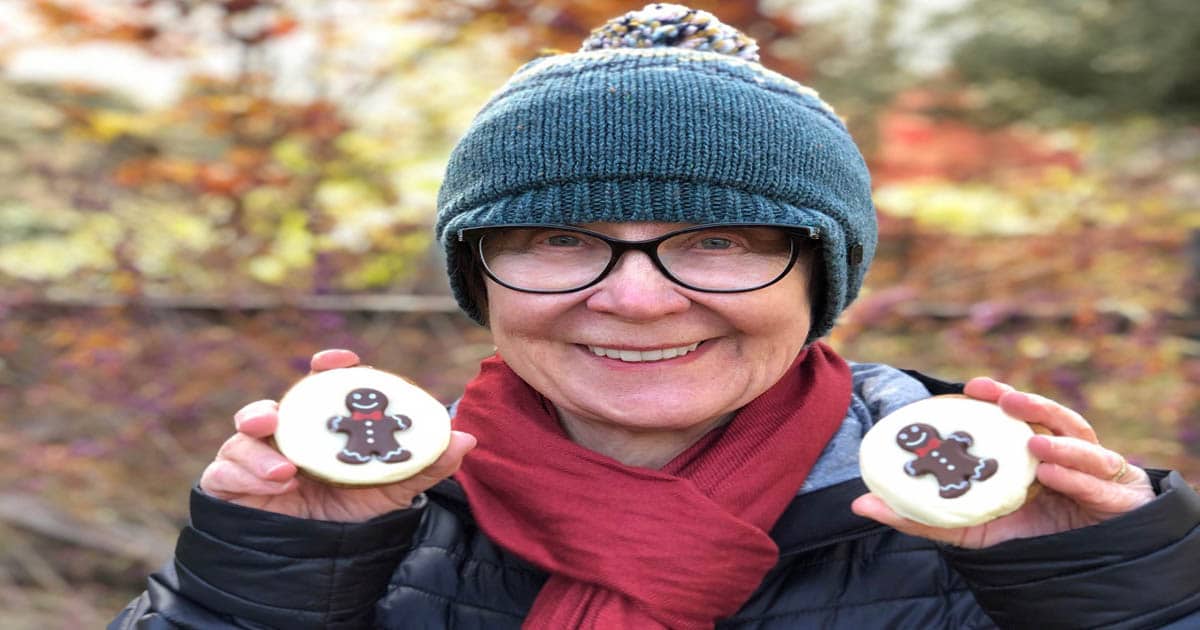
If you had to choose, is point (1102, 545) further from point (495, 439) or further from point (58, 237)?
point (58, 237)

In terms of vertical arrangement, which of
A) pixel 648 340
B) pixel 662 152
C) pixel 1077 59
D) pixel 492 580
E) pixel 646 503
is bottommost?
pixel 1077 59

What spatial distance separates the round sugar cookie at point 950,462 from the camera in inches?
53.2

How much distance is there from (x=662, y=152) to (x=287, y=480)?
0.73 metres

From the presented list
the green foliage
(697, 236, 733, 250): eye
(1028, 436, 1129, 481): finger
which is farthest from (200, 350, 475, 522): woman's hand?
the green foliage

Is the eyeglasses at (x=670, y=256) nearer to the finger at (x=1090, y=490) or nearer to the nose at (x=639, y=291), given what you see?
the nose at (x=639, y=291)

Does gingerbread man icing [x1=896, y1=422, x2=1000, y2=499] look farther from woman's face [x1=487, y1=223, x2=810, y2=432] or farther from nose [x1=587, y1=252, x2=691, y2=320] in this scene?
nose [x1=587, y1=252, x2=691, y2=320]

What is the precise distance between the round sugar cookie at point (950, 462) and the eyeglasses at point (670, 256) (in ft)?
0.99

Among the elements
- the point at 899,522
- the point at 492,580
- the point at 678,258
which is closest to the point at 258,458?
the point at 492,580

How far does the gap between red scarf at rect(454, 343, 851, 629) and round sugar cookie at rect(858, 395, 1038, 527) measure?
211 mm

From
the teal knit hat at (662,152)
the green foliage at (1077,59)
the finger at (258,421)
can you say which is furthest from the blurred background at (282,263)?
the finger at (258,421)

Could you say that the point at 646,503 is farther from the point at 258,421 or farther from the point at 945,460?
the point at 258,421

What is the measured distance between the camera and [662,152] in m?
1.51

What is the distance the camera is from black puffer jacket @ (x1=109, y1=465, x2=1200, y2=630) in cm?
138

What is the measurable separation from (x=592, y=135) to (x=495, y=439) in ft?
1.88
